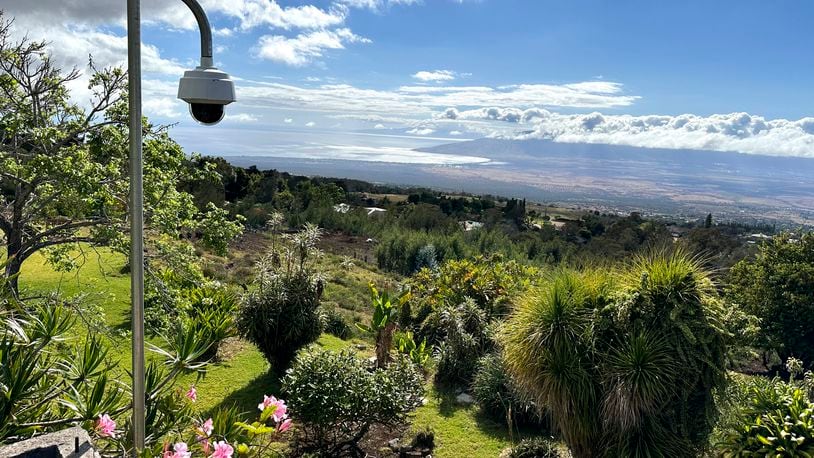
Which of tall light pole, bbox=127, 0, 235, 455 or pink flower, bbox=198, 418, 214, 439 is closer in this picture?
tall light pole, bbox=127, 0, 235, 455

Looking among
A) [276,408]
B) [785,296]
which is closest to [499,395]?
[276,408]

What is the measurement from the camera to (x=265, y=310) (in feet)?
27.8

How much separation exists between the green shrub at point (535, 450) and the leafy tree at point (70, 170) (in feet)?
16.4

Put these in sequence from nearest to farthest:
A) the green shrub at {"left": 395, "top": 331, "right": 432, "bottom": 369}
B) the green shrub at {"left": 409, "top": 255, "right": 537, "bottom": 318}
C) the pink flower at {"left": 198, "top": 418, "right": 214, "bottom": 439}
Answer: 1. the pink flower at {"left": 198, "top": 418, "right": 214, "bottom": 439}
2. the green shrub at {"left": 395, "top": 331, "right": 432, "bottom": 369}
3. the green shrub at {"left": 409, "top": 255, "right": 537, "bottom": 318}

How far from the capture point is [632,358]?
17.1ft

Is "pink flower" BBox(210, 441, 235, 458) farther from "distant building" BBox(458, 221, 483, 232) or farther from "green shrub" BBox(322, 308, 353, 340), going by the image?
"distant building" BBox(458, 221, 483, 232)

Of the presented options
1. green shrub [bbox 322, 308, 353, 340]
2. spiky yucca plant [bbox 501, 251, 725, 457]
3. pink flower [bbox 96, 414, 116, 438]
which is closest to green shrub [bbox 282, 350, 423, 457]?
spiky yucca plant [bbox 501, 251, 725, 457]

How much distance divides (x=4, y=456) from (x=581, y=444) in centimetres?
510

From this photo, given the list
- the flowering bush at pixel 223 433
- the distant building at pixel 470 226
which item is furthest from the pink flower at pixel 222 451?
the distant building at pixel 470 226

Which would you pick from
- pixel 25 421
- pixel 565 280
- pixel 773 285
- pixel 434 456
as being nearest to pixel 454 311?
pixel 434 456

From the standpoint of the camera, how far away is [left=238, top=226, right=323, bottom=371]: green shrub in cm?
848

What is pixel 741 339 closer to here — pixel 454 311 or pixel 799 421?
pixel 799 421

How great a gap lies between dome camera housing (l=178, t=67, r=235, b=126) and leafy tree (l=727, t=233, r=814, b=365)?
1748cm

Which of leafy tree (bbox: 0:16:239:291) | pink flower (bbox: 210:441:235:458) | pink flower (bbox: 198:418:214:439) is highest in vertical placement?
leafy tree (bbox: 0:16:239:291)
